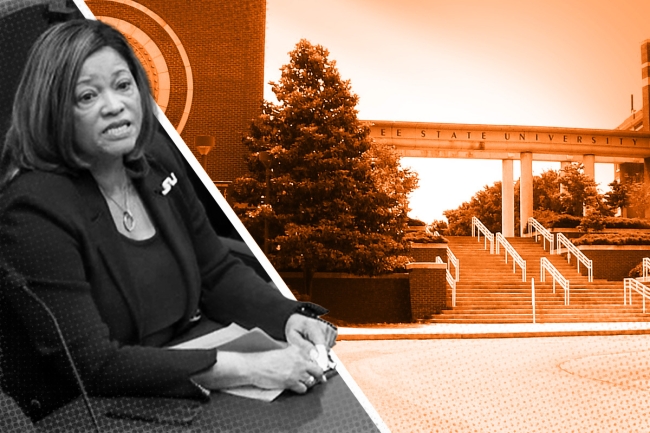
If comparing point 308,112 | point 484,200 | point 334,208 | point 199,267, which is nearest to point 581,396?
point 199,267

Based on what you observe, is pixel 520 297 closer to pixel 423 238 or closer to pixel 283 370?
pixel 423 238

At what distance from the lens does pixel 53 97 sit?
1.12 meters

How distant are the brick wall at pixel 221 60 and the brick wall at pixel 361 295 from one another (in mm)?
2686

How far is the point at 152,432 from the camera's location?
3.78ft

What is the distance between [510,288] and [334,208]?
529 centimetres

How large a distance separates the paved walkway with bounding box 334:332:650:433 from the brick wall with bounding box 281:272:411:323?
338 centimetres

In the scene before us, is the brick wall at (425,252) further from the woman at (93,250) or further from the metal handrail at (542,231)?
the woman at (93,250)

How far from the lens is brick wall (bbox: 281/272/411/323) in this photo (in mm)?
13977

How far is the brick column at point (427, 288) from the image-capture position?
14.3m

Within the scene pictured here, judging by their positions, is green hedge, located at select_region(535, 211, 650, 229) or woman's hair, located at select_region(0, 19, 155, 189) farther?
green hedge, located at select_region(535, 211, 650, 229)

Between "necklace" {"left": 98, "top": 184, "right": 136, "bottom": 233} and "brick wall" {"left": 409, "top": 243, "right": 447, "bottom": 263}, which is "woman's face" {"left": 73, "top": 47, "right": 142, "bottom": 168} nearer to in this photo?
"necklace" {"left": 98, "top": 184, "right": 136, "bottom": 233}

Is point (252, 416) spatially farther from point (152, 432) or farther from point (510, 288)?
point (510, 288)

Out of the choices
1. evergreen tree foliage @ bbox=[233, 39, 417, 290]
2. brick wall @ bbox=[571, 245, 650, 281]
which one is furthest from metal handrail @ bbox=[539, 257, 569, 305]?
evergreen tree foliage @ bbox=[233, 39, 417, 290]

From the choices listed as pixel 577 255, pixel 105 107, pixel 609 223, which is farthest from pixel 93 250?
pixel 609 223
